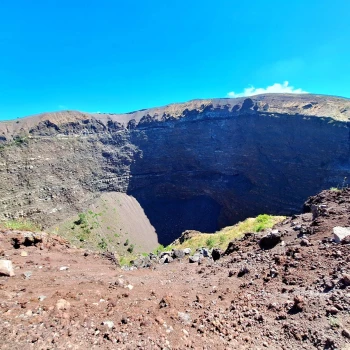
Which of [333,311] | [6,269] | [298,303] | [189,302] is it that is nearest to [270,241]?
[298,303]

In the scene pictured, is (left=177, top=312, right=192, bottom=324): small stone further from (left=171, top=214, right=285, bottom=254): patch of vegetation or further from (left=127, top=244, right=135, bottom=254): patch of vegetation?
(left=127, top=244, right=135, bottom=254): patch of vegetation

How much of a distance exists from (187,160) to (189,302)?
45522 millimetres

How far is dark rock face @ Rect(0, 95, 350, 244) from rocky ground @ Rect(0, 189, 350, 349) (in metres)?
32.1

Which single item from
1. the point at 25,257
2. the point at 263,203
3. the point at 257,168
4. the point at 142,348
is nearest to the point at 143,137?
the point at 257,168

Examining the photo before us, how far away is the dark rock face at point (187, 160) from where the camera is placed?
3781 centimetres

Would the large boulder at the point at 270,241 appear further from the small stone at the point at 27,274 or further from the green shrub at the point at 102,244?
the green shrub at the point at 102,244

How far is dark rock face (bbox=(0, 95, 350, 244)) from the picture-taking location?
3781cm

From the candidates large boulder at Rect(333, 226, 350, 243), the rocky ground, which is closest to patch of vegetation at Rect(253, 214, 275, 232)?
the rocky ground

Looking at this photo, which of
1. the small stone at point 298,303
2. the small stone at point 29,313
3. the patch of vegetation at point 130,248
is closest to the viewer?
the small stone at point 29,313

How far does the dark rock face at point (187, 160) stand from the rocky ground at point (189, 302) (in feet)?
105

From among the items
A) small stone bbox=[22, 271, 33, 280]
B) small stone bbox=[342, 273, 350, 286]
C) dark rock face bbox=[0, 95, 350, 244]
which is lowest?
small stone bbox=[22, 271, 33, 280]

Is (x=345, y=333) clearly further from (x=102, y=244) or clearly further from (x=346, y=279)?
(x=102, y=244)

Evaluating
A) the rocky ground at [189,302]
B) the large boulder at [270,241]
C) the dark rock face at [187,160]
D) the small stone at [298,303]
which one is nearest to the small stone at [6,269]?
the rocky ground at [189,302]

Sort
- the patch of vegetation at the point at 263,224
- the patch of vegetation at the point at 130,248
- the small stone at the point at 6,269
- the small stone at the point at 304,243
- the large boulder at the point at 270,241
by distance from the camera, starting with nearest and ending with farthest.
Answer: the small stone at the point at 6,269 → the small stone at the point at 304,243 → the large boulder at the point at 270,241 → the patch of vegetation at the point at 263,224 → the patch of vegetation at the point at 130,248
